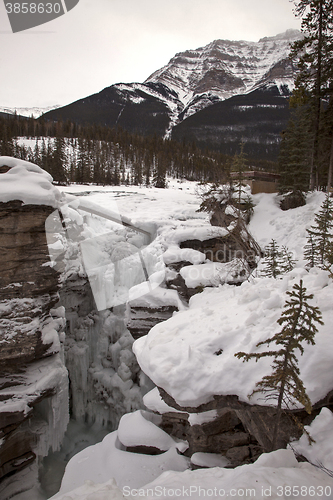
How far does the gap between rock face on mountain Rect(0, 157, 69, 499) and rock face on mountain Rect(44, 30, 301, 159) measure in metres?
72.4

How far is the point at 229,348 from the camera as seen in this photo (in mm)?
4203

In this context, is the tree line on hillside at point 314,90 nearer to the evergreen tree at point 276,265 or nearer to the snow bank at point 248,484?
the evergreen tree at point 276,265

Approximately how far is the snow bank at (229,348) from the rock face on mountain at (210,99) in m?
73.9

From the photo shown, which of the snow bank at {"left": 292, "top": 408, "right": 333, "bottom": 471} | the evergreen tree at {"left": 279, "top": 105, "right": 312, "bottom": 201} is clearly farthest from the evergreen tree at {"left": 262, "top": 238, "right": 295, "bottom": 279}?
the evergreen tree at {"left": 279, "top": 105, "right": 312, "bottom": 201}

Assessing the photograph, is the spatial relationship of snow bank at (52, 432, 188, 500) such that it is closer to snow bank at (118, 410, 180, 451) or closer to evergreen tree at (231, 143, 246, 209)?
snow bank at (118, 410, 180, 451)

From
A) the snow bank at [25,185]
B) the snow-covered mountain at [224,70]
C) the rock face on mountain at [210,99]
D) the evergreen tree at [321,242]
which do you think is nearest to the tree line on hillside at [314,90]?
the evergreen tree at [321,242]

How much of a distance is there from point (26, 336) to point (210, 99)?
13725 cm

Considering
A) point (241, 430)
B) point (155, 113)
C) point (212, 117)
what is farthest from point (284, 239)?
point (155, 113)

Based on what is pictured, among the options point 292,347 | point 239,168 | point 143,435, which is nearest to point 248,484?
point 292,347

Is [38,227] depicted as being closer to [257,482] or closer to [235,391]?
[235,391]

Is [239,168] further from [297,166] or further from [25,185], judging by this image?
[25,185]

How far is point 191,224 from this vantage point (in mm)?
14797

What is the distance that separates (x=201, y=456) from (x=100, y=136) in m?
65.1

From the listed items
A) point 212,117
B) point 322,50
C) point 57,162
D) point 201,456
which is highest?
point 212,117
